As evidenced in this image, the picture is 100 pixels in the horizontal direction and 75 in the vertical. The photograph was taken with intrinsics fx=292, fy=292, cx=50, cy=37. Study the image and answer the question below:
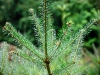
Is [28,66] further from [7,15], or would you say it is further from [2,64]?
[7,15]

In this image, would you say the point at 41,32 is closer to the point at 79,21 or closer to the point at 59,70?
the point at 59,70

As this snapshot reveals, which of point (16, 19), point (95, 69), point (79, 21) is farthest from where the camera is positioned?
point (16, 19)

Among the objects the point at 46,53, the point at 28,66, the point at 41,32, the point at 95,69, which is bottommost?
the point at 95,69

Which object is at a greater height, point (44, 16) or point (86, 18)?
point (44, 16)

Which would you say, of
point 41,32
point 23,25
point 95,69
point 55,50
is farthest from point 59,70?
point 23,25

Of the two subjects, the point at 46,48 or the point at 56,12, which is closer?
the point at 46,48

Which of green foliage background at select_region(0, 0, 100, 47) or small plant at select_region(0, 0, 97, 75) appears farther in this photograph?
green foliage background at select_region(0, 0, 100, 47)

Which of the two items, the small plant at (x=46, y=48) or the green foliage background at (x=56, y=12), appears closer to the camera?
the small plant at (x=46, y=48)

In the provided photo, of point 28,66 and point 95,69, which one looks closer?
point 28,66

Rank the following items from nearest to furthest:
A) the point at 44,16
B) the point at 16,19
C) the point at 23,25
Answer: the point at 44,16, the point at 23,25, the point at 16,19

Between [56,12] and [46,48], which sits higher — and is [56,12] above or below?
below
